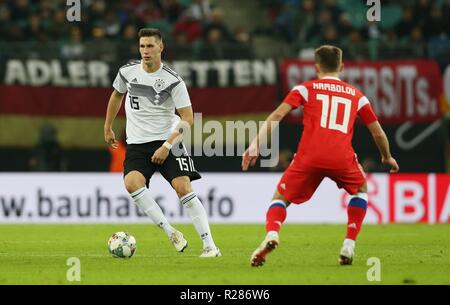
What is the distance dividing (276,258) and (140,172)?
5.15 ft

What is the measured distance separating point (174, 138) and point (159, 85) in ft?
2.00

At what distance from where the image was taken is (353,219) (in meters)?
9.26

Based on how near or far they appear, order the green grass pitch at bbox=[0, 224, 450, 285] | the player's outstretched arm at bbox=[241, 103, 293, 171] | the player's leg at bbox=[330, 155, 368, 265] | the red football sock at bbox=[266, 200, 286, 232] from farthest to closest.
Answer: the player's leg at bbox=[330, 155, 368, 265] < the red football sock at bbox=[266, 200, 286, 232] < the player's outstretched arm at bbox=[241, 103, 293, 171] < the green grass pitch at bbox=[0, 224, 450, 285]

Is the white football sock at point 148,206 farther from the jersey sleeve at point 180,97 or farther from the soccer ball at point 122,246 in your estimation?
the jersey sleeve at point 180,97

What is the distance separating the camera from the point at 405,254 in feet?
35.8

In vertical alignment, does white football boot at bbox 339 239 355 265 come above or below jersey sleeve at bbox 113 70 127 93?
below

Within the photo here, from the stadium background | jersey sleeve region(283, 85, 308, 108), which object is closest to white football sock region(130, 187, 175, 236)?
jersey sleeve region(283, 85, 308, 108)

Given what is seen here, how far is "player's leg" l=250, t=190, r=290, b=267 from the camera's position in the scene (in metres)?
8.62

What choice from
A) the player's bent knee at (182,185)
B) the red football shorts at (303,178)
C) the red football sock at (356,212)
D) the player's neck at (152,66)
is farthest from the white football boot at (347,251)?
the player's neck at (152,66)

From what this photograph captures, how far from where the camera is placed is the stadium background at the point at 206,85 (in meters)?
17.8

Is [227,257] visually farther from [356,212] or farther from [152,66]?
[152,66]

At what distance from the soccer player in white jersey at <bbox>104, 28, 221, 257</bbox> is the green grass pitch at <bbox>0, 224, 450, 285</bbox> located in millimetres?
465

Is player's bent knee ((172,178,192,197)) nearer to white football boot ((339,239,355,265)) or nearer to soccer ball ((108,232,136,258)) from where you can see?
soccer ball ((108,232,136,258))

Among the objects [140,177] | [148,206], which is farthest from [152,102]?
[148,206]
